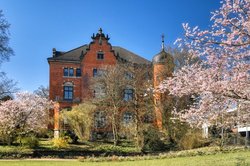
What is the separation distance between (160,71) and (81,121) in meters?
11.5

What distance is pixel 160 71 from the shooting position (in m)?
39.0

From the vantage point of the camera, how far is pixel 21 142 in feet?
94.6

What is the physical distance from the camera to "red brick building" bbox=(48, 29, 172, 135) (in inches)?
1781

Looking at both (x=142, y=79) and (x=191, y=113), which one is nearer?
(x=191, y=113)

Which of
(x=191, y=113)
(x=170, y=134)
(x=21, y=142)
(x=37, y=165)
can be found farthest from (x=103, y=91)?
(x=191, y=113)

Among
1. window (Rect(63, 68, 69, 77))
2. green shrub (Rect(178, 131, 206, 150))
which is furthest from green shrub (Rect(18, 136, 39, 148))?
window (Rect(63, 68, 69, 77))

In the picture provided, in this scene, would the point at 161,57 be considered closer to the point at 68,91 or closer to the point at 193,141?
the point at 68,91

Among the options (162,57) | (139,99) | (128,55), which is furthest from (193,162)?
(128,55)

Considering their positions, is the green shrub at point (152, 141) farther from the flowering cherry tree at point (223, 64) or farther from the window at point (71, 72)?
the flowering cherry tree at point (223, 64)

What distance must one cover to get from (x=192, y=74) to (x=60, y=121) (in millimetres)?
28701

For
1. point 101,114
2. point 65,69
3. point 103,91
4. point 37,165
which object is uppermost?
point 65,69

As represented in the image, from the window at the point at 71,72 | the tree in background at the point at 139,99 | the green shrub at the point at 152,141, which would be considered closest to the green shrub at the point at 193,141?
the green shrub at the point at 152,141

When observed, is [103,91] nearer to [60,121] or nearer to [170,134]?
[60,121]

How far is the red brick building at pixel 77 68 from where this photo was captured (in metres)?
45.2
